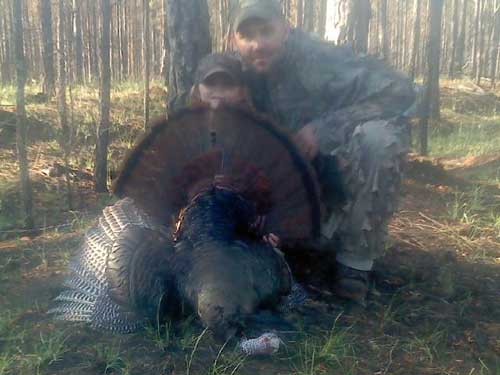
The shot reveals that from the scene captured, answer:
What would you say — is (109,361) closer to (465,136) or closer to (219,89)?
(219,89)

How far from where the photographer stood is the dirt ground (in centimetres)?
220

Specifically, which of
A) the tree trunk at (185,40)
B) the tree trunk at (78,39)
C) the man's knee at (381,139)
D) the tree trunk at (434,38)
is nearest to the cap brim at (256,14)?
the man's knee at (381,139)

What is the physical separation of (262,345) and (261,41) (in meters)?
1.57

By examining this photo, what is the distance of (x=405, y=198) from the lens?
4762mm

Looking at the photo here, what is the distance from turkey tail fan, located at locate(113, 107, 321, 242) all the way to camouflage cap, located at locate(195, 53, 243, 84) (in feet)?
1.27

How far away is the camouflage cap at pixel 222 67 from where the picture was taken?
2.67 metres

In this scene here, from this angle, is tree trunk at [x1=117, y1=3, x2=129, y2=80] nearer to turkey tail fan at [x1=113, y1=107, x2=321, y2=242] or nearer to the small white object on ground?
turkey tail fan at [x1=113, y1=107, x2=321, y2=242]

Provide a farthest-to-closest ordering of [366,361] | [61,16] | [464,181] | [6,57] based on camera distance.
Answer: [6,57], [61,16], [464,181], [366,361]

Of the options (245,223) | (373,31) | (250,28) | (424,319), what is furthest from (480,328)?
(373,31)

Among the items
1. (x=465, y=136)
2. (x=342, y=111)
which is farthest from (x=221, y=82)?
(x=465, y=136)

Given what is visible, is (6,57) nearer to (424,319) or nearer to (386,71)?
(386,71)

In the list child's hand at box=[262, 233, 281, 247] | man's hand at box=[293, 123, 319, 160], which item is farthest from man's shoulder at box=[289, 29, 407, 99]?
child's hand at box=[262, 233, 281, 247]

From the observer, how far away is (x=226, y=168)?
96.0 inches

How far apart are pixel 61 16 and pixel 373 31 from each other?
1424 cm
